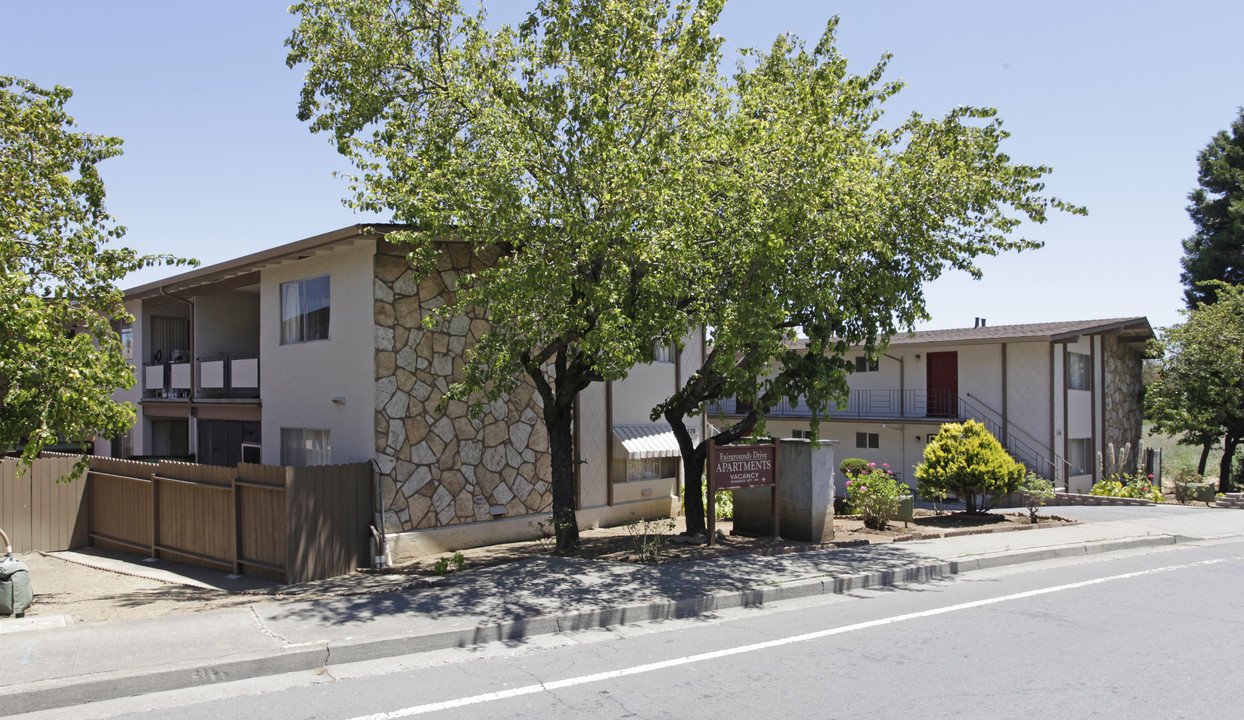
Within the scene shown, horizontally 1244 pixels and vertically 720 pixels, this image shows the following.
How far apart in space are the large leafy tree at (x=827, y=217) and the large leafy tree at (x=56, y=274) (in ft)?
23.7

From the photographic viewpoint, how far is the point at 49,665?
659 cm

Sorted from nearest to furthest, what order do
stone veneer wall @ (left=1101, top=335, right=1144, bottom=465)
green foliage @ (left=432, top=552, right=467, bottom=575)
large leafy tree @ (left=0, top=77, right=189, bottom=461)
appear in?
large leafy tree @ (left=0, top=77, right=189, bottom=461) < green foliage @ (left=432, top=552, right=467, bottom=575) < stone veneer wall @ (left=1101, top=335, right=1144, bottom=465)

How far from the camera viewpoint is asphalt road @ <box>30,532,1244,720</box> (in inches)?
233

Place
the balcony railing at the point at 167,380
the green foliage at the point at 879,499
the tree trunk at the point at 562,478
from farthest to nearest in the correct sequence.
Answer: the balcony railing at the point at 167,380, the green foliage at the point at 879,499, the tree trunk at the point at 562,478

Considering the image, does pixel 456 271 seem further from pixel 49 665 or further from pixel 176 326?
pixel 176 326

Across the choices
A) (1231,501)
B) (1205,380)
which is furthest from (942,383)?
(1231,501)

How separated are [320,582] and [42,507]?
7905 mm

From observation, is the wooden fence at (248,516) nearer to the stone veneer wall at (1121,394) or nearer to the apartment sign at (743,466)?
the apartment sign at (743,466)

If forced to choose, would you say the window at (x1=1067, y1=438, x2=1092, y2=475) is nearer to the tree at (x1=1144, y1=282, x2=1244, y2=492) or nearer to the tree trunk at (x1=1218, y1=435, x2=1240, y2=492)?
the tree at (x1=1144, y1=282, x2=1244, y2=492)

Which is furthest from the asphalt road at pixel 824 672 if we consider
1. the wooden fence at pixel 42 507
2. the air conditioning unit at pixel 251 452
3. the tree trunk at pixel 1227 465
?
the tree trunk at pixel 1227 465

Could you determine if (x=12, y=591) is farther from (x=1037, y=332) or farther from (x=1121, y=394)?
(x=1121, y=394)

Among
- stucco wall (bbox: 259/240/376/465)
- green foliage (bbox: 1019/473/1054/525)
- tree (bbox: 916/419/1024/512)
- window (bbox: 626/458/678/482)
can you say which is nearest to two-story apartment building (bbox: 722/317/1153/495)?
tree (bbox: 916/419/1024/512)

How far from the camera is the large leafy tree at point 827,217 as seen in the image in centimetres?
1075

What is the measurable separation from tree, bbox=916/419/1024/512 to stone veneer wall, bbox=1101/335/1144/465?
47.1 ft
